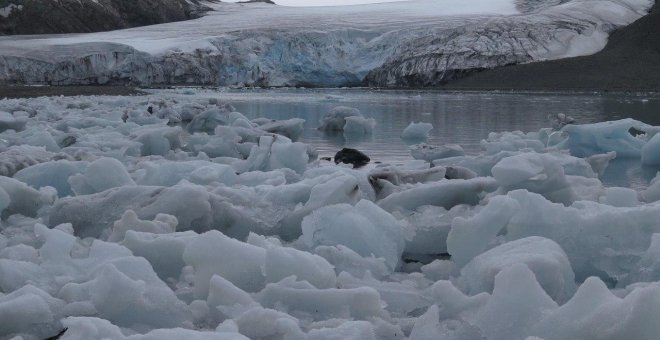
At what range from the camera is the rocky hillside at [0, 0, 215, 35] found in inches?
1854

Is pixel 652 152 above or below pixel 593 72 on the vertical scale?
above

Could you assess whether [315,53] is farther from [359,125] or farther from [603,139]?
[603,139]

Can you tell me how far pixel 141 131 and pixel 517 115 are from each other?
8.46 metres

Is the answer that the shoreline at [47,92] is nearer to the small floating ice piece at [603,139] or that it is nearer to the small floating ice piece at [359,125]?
the small floating ice piece at [359,125]

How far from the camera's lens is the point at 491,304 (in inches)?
72.3

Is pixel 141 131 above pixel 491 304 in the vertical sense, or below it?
below

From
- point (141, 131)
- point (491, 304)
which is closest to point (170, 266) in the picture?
point (491, 304)

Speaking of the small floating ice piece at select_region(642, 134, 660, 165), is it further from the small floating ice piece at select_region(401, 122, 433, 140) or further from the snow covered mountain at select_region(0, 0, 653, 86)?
the snow covered mountain at select_region(0, 0, 653, 86)

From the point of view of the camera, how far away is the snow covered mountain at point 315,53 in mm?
34250

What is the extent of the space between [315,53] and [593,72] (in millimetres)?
13106

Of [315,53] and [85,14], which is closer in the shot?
[315,53]

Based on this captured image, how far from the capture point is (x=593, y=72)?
34.1 metres

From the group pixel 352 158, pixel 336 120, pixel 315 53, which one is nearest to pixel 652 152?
pixel 352 158

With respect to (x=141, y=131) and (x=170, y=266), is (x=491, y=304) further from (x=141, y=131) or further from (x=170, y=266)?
(x=141, y=131)
